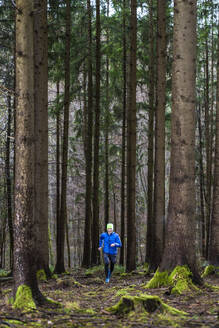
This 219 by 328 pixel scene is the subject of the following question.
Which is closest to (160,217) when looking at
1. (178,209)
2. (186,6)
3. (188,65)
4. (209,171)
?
(178,209)

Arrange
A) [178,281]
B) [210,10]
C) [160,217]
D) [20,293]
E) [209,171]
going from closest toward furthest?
[20,293]
[178,281]
[160,217]
[210,10]
[209,171]

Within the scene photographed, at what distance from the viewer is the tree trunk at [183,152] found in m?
8.02

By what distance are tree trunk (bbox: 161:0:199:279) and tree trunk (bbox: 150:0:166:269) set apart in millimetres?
4046

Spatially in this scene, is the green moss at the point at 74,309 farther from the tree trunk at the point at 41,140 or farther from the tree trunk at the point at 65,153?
the tree trunk at the point at 65,153

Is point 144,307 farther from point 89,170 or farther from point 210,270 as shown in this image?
point 89,170

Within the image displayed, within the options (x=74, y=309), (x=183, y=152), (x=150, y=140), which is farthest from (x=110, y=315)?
(x=150, y=140)

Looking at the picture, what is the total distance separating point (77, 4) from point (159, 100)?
575 centimetres

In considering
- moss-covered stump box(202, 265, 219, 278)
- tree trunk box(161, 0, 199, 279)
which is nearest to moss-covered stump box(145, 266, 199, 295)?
tree trunk box(161, 0, 199, 279)

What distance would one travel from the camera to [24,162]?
6.28m

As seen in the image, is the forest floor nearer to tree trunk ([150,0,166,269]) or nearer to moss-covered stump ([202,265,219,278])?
moss-covered stump ([202,265,219,278])

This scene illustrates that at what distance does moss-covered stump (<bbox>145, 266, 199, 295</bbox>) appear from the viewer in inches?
294

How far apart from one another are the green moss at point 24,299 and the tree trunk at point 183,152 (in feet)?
9.66

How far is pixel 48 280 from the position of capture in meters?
10.9

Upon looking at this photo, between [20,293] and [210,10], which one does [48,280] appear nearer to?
[20,293]
